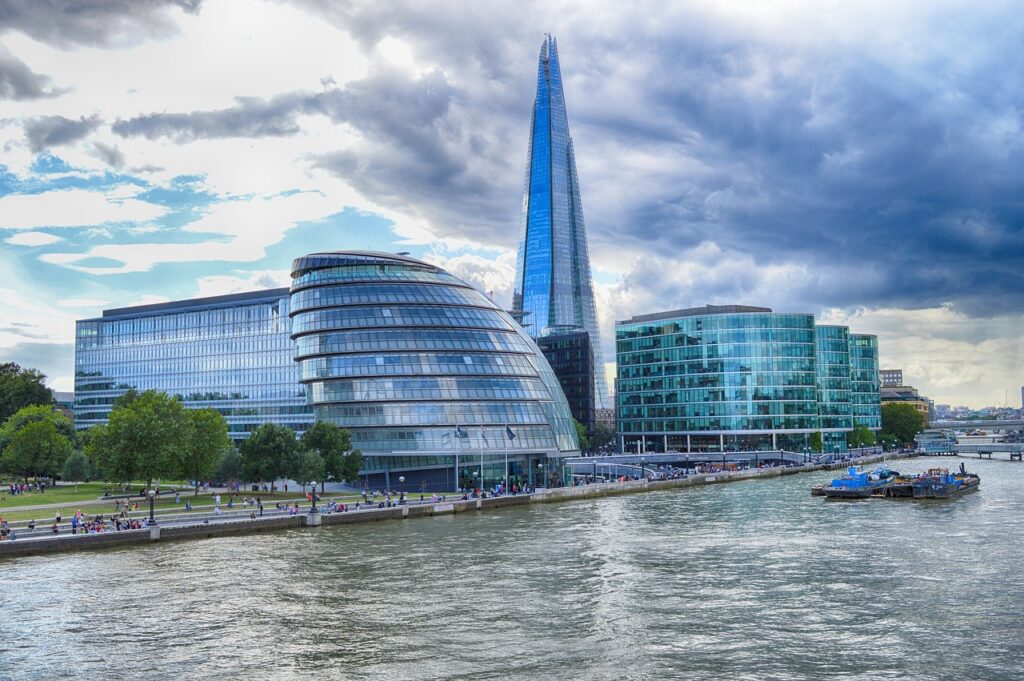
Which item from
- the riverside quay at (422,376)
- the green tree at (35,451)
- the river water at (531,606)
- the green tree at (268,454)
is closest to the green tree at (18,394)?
the green tree at (35,451)

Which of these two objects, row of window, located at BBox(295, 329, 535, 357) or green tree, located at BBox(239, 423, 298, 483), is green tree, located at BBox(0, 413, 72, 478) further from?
green tree, located at BBox(239, 423, 298, 483)

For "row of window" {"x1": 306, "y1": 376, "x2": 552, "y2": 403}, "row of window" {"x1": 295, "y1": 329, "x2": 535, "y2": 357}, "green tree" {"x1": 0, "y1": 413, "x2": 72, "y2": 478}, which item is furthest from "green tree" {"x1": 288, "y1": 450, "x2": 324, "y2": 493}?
"green tree" {"x1": 0, "y1": 413, "x2": 72, "y2": 478}

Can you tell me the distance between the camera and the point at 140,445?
300 feet

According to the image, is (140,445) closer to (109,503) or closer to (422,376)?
(109,503)

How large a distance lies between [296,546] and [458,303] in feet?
209

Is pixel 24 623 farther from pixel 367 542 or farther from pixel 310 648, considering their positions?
pixel 367 542

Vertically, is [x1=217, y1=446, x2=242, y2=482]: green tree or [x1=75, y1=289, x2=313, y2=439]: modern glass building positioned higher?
[x1=75, y1=289, x2=313, y2=439]: modern glass building

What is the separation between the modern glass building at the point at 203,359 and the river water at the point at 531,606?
84.7 meters

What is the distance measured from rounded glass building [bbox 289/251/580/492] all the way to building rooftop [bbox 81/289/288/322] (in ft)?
105

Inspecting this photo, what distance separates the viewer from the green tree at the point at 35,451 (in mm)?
122188

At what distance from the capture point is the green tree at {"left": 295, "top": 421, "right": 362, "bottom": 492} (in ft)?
354

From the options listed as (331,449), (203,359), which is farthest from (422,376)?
(203,359)

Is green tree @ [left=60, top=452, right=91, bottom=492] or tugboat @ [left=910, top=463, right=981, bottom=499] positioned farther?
green tree @ [left=60, top=452, right=91, bottom=492]

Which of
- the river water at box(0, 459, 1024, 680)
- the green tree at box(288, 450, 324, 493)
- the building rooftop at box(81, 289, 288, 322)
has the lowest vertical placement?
the river water at box(0, 459, 1024, 680)
